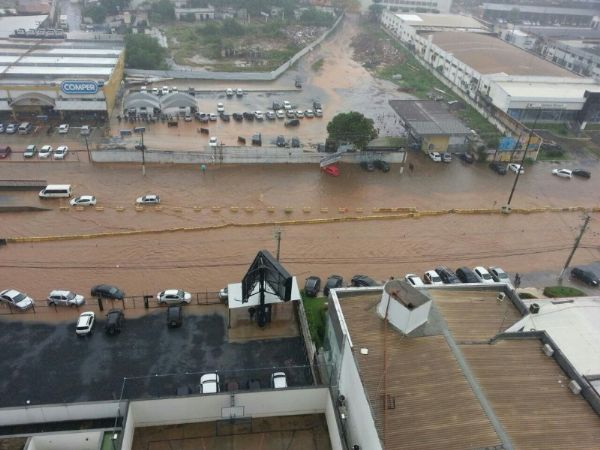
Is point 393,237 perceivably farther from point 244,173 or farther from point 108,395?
point 108,395

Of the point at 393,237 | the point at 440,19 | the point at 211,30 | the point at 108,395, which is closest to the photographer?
the point at 108,395

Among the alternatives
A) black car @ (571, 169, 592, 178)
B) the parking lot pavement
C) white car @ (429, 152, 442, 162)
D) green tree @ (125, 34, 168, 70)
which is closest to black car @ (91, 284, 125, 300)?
the parking lot pavement

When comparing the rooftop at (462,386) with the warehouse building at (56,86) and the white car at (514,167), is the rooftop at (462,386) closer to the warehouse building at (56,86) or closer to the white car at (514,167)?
the white car at (514,167)

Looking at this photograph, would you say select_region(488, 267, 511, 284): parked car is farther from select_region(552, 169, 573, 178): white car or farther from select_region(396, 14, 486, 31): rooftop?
select_region(396, 14, 486, 31): rooftop

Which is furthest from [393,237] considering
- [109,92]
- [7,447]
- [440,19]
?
[440,19]

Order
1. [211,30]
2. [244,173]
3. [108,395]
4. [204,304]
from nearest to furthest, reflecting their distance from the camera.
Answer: [108,395], [204,304], [244,173], [211,30]
